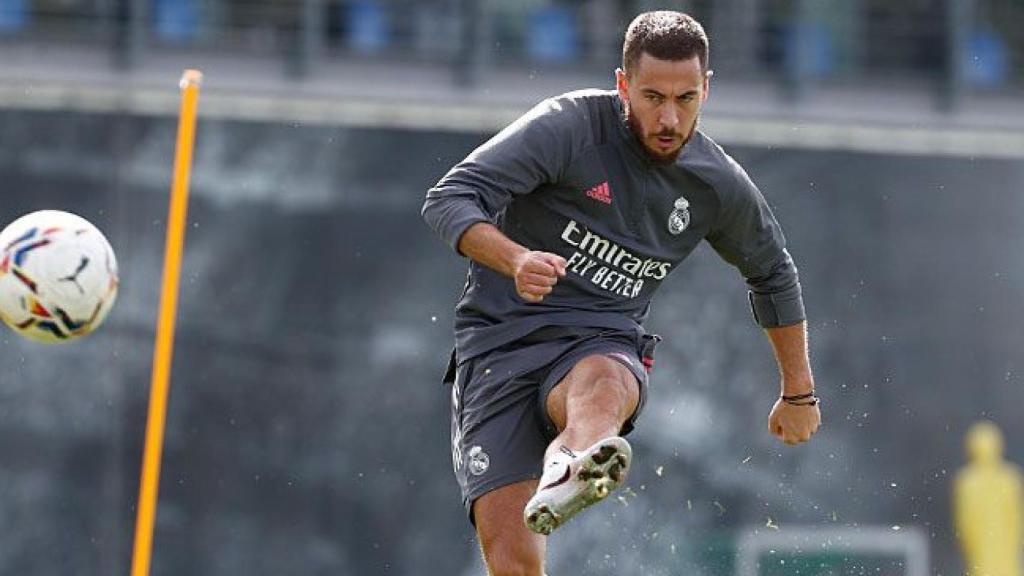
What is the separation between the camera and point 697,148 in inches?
234

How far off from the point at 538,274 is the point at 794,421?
1659 millimetres

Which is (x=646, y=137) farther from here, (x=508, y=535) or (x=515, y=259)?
(x=508, y=535)

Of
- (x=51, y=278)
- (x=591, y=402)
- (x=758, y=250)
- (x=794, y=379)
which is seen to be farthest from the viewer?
(x=51, y=278)

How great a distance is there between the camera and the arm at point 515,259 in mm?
5141

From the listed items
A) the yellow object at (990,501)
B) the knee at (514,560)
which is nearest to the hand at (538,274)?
the knee at (514,560)

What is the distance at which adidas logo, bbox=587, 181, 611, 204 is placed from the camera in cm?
581

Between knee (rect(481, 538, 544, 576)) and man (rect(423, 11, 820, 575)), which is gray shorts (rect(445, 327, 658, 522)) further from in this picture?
knee (rect(481, 538, 544, 576))

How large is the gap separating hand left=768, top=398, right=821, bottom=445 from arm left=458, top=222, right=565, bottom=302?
1.46 meters

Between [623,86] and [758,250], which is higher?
[623,86]

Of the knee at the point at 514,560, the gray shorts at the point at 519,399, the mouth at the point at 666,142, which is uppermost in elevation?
the mouth at the point at 666,142

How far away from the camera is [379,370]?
10.4m

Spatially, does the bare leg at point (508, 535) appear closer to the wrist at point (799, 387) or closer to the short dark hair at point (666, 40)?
the wrist at point (799, 387)

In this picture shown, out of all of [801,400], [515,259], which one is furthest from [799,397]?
[515,259]

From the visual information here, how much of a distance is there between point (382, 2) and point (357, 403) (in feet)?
11.1
